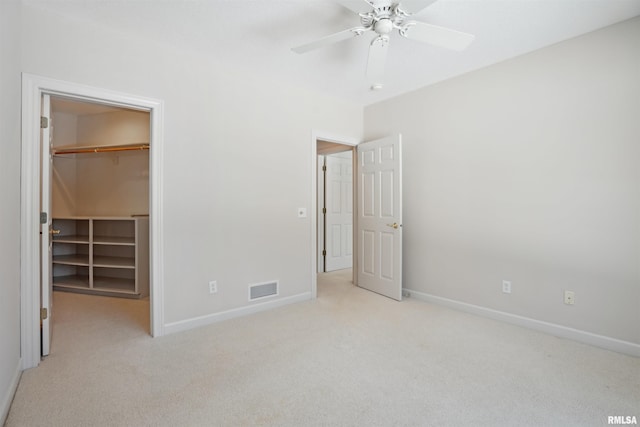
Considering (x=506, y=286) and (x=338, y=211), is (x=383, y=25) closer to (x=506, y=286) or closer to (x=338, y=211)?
(x=506, y=286)

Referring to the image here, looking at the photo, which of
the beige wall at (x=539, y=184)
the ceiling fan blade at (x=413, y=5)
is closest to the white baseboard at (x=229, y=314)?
the beige wall at (x=539, y=184)

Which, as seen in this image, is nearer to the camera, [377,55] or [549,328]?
[377,55]

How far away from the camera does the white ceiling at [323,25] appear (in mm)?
2082

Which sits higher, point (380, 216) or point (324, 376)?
point (380, 216)

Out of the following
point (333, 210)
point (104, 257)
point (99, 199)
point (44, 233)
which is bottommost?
point (104, 257)

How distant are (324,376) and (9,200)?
220cm

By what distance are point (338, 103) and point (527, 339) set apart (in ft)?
10.7

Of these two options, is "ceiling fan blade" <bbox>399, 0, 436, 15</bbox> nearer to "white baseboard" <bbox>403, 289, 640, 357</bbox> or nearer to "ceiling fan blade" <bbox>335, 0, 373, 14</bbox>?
"ceiling fan blade" <bbox>335, 0, 373, 14</bbox>

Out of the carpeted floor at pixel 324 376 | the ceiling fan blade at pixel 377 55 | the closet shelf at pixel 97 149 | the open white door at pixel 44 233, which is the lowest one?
the carpeted floor at pixel 324 376

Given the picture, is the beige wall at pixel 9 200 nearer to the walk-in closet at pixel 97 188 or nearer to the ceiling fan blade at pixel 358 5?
the ceiling fan blade at pixel 358 5

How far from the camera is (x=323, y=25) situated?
7.57 ft

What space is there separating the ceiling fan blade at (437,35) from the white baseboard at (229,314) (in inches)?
111

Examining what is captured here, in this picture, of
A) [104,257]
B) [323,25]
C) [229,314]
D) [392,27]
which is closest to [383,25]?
[392,27]

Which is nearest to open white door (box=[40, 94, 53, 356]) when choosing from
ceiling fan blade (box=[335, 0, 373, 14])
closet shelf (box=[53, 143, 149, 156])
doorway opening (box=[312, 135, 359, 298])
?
closet shelf (box=[53, 143, 149, 156])
